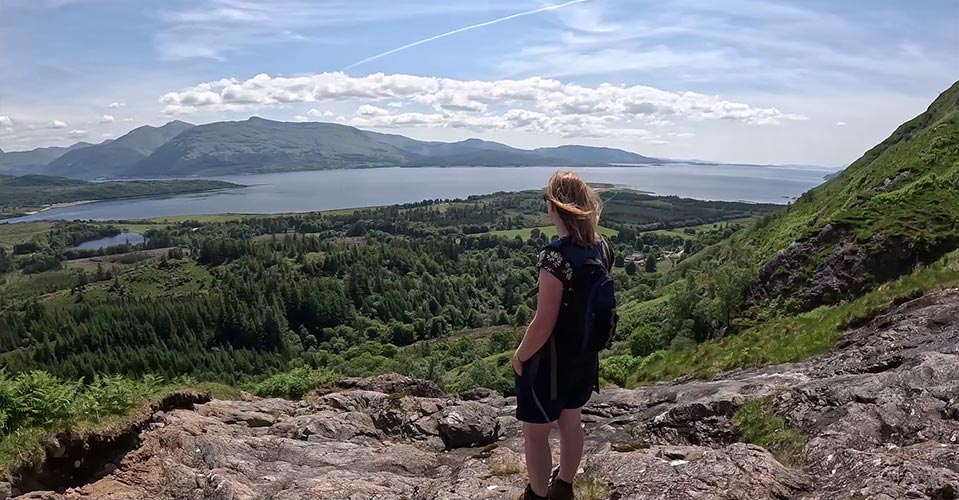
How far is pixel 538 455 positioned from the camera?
6.00m

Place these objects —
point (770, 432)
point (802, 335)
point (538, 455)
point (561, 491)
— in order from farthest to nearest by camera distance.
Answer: point (802, 335) → point (770, 432) → point (561, 491) → point (538, 455)

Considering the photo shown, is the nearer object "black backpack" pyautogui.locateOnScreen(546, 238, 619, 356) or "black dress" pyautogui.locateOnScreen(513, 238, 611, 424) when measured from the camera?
"black backpack" pyautogui.locateOnScreen(546, 238, 619, 356)

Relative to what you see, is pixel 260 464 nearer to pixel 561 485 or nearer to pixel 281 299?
pixel 561 485

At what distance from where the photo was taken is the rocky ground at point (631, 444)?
623cm

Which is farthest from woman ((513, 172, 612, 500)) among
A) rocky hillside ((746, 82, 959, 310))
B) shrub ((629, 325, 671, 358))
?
shrub ((629, 325, 671, 358))

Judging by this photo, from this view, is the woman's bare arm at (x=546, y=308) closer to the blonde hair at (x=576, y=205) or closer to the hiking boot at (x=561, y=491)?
the blonde hair at (x=576, y=205)

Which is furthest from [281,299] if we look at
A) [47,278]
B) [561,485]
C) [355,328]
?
[561,485]

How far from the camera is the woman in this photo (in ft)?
18.1

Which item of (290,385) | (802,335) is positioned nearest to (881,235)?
(802,335)

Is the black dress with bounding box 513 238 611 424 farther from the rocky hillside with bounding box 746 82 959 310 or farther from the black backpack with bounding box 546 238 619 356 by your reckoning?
the rocky hillside with bounding box 746 82 959 310

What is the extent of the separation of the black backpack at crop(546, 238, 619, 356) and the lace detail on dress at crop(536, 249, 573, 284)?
0.14ft

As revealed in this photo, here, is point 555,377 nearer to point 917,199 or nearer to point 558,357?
point 558,357

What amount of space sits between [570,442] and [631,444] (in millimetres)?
3146

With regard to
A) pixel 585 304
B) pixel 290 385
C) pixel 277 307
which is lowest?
pixel 277 307
